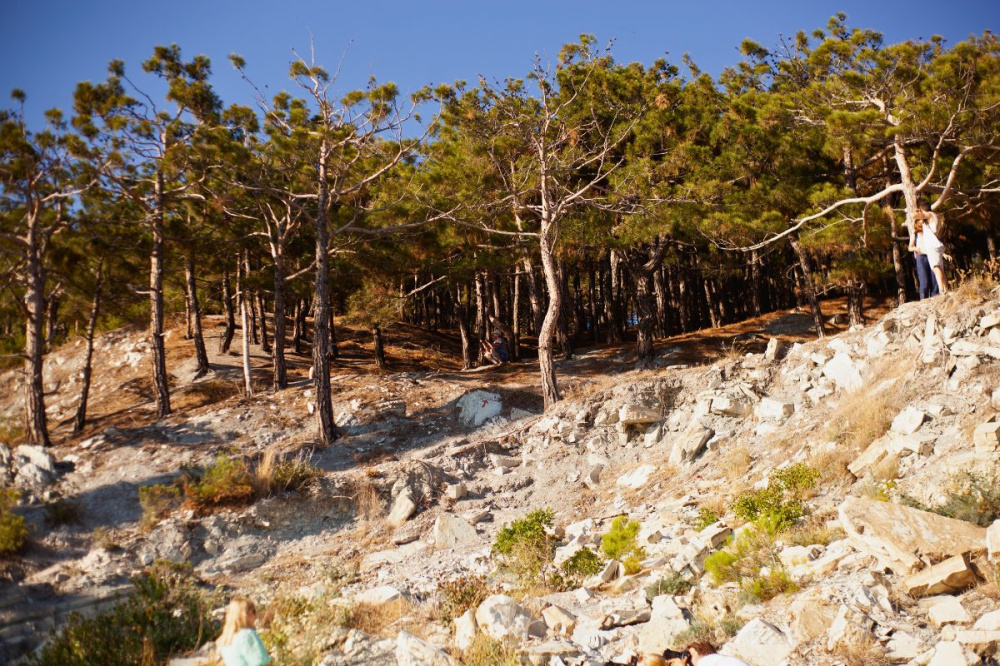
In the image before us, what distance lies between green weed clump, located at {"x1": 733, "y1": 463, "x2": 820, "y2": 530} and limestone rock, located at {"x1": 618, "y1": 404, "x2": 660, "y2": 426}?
15.0ft

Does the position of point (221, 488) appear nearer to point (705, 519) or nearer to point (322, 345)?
point (322, 345)

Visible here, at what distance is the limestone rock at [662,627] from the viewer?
5.65m

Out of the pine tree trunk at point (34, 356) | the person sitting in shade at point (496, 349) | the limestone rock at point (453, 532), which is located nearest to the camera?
the limestone rock at point (453, 532)

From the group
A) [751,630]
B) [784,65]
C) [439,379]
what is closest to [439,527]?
[751,630]

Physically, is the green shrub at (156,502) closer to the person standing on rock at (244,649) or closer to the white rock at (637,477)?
the person standing on rock at (244,649)

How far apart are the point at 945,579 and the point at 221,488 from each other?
34.4 feet

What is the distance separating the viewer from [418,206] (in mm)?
18109

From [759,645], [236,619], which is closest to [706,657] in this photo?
[759,645]

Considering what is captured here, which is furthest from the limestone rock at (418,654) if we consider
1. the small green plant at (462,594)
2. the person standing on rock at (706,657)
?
the person standing on rock at (706,657)

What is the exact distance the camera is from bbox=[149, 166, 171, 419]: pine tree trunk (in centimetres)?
1694

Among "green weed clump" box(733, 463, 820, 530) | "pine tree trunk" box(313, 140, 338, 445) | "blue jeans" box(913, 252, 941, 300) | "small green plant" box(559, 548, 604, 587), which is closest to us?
"green weed clump" box(733, 463, 820, 530)

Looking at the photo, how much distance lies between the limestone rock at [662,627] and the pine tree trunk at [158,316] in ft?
47.4

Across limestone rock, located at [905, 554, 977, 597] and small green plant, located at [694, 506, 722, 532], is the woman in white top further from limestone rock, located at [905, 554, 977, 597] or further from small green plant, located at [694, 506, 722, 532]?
limestone rock, located at [905, 554, 977, 597]

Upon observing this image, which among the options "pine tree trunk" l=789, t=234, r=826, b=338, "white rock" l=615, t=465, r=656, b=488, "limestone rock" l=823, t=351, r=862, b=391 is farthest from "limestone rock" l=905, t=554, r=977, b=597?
"pine tree trunk" l=789, t=234, r=826, b=338
